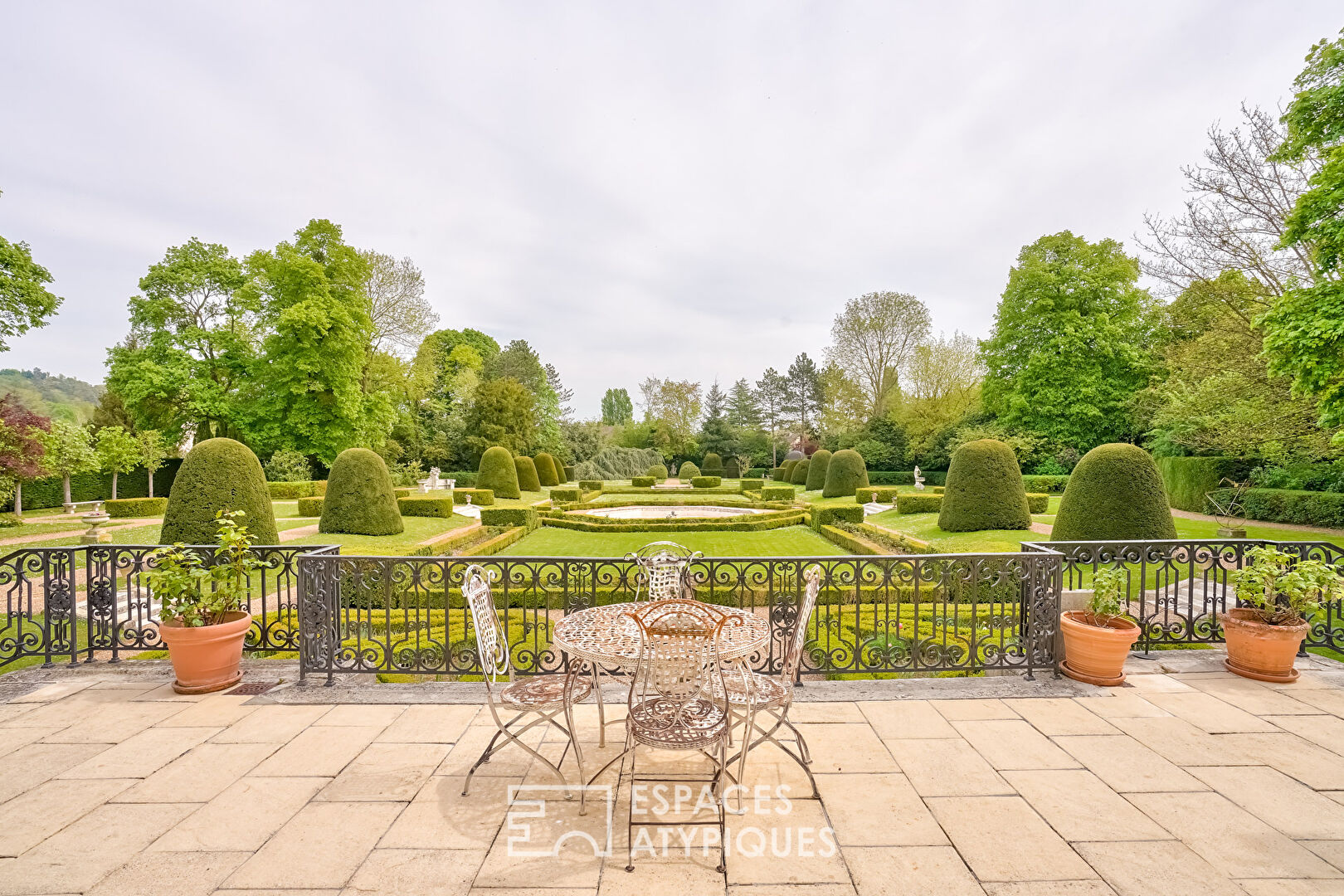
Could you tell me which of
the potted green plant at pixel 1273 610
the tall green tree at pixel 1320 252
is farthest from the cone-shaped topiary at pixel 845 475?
the potted green plant at pixel 1273 610

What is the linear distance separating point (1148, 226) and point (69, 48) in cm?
2086

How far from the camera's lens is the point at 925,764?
3.32 metres

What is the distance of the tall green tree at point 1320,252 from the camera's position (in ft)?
27.6

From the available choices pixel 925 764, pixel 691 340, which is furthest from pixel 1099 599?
pixel 691 340

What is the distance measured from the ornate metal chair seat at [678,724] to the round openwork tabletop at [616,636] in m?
0.29

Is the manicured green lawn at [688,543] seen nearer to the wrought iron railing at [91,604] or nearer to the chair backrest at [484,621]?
the wrought iron railing at [91,604]

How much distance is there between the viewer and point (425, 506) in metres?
17.0

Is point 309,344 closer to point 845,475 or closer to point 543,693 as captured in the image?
point 845,475

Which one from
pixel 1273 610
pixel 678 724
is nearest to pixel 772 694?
pixel 678 724

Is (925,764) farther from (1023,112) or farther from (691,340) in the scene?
(691,340)

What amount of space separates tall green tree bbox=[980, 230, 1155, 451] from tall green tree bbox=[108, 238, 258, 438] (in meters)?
35.2

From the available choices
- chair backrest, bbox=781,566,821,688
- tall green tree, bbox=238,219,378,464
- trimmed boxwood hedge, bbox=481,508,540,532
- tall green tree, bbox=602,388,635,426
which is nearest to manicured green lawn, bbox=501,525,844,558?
trimmed boxwood hedge, bbox=481,508,540,532

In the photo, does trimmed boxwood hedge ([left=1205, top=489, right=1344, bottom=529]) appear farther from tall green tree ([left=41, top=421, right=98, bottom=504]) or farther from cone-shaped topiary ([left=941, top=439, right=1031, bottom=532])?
tall green tree ([left=41, top=421, right=98, bottom=504])

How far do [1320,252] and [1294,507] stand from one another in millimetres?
9312
